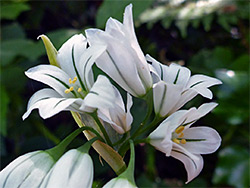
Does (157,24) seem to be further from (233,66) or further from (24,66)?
(24,66)

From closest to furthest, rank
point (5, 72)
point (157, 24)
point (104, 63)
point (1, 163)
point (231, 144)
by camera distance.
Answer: point (104, 63) < point (1, 163) < point (5, 72) < point (231, 144) < point (157, 24)

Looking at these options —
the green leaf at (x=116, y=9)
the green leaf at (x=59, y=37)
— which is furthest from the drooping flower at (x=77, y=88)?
the green leaf at (x=59, y=37)

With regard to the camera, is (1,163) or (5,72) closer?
(1,163)

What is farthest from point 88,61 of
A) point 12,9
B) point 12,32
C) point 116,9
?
point 12,32

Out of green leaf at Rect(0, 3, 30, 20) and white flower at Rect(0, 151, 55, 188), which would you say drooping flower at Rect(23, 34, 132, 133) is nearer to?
white flower at Rect(0, 151, 55, 188)

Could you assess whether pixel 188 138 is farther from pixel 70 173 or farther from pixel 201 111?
pixel 70 173

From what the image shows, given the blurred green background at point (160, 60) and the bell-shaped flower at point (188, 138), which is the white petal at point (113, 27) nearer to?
the bell-shaped flower at point (188, 138)

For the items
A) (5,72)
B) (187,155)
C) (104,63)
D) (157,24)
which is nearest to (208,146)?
(187,155)
